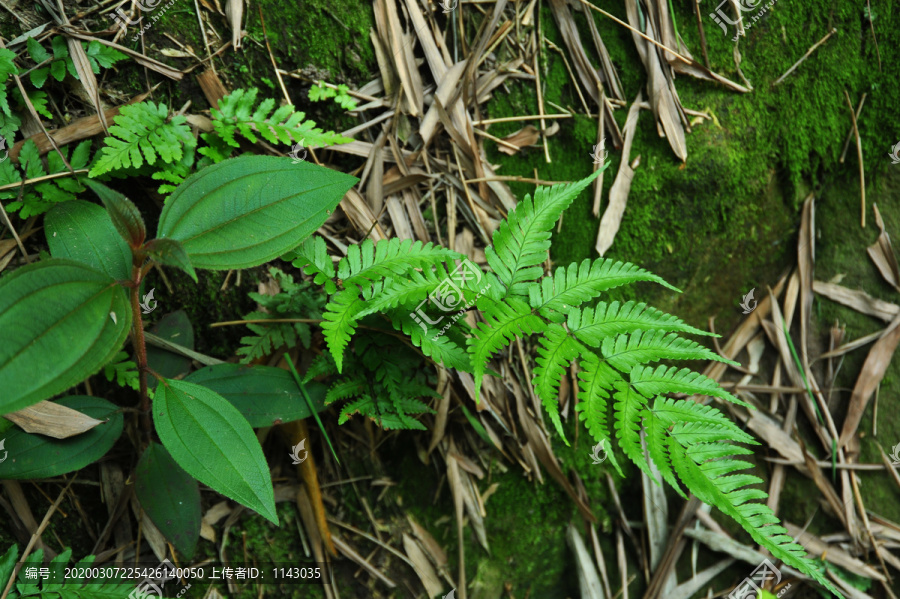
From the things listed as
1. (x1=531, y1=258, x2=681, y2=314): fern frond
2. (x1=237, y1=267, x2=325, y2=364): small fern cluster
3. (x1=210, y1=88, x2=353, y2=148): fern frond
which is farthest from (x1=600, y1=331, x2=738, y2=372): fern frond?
(x1=210, y1=88, x2=353, y2=148): fern frond

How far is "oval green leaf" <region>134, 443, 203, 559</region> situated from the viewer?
77.7 inches

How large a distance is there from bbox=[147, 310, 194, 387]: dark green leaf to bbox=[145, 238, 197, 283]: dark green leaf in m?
0.62

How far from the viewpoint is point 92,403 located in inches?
77.6

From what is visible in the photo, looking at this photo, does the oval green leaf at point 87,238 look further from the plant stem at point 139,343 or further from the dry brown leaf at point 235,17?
the dry brown leaf at point 235,17

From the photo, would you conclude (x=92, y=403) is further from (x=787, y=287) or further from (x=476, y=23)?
(x=787, y=287)

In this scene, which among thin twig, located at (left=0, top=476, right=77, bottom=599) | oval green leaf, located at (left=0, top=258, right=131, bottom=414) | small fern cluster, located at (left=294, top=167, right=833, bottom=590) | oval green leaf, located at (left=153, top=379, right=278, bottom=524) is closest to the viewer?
oval green leaf, located at (left=0, top=258, right=131, bottom=414)

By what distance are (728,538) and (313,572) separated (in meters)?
1.89

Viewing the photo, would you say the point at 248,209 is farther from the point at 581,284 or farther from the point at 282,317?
the point at 581,284

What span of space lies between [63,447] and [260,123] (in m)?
1.33

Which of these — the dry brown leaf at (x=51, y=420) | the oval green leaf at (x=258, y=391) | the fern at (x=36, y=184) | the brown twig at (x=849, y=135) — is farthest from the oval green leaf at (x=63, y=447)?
the brown twig at (x=849, y=135)

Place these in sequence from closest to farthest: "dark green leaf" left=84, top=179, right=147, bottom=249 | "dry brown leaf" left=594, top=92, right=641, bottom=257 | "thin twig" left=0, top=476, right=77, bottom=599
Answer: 1. "dark green leaf" left=84, top=179, right=147, bottom=249
2. "thin twig" left=0, top=476, right=77, bottom=599
3. "dry brown leaf" left=594, top=92, right=641, bottom=257

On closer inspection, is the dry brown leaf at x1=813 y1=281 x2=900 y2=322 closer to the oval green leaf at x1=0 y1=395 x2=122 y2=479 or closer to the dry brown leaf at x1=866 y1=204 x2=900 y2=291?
the dry brown leaf at x1=866 y1=204 x2=900 y2=291

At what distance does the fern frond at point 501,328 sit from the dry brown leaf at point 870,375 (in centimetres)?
196

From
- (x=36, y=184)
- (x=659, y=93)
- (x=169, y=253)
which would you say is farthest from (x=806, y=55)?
(x=36, y=184)
